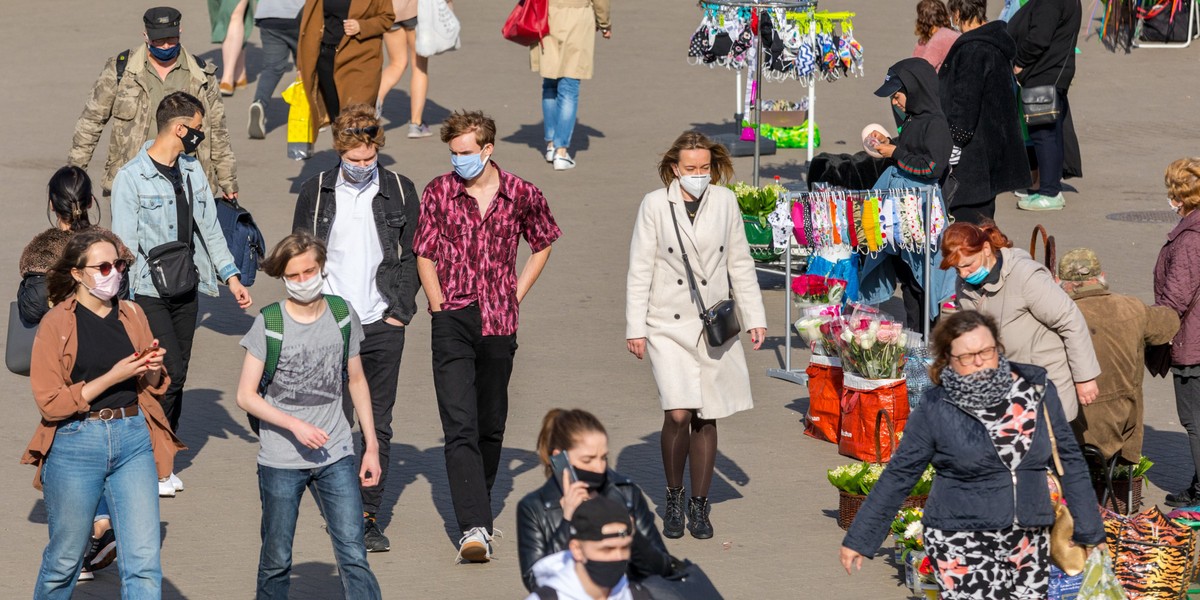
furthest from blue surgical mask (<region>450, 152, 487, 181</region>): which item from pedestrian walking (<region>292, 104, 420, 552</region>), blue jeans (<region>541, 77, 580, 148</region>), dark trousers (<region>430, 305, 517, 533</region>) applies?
blue jeans (<region>541, 77, 580, 148</region>)

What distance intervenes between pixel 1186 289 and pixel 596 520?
4.70m

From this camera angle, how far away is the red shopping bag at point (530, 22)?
15.4m

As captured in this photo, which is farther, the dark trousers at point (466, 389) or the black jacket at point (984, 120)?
the black jacket at point (984, 120)

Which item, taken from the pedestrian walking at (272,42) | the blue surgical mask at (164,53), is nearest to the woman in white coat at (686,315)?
the blue surgical mask at (164,53)

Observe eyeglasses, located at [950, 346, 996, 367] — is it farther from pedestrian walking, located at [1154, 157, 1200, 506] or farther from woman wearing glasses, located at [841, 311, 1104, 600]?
pedestrian walking, located at [1154, 157, 1200, 506]

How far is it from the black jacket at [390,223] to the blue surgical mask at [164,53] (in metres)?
2.73

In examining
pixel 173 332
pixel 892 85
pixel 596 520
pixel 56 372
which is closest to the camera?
pixel 596 520

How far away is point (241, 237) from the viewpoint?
950 centimetres

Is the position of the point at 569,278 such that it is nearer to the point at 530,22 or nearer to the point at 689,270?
the point at 530,22

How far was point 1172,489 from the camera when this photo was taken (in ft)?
28.7

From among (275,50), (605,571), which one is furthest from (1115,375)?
(275,50)

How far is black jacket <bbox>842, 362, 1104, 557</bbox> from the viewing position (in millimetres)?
5961

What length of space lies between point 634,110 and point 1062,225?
5.58 metres

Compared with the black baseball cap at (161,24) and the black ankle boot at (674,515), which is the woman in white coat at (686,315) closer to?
the black ankle boot at (674,515)
